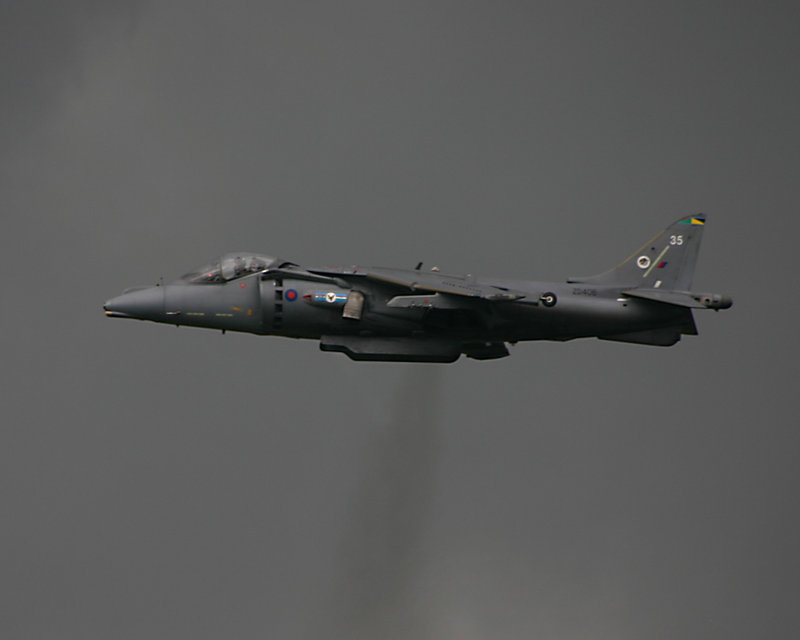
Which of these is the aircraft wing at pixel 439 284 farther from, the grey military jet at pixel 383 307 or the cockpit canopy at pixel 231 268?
the cockpit canopy at pixel 231 268

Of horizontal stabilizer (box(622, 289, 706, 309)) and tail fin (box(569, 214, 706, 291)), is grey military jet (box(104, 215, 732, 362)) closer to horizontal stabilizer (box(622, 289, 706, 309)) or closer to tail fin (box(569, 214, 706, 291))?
horizontal stabilizer (box(622, 289, 706, 309))

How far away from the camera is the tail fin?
1494 inches

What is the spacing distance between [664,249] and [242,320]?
11659mm

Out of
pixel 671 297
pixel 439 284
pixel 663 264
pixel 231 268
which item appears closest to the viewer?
pixel 439 284

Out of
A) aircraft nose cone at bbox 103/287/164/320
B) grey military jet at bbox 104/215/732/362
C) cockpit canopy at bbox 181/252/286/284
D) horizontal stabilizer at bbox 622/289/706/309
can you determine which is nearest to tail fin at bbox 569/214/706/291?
horizontal stabilizer at bbox 622/289/706/309

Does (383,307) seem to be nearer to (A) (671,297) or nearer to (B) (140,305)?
(B) (140,305)

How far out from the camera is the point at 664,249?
38.4m

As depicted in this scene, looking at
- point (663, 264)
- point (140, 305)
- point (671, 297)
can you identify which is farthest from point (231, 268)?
point (663, 264)

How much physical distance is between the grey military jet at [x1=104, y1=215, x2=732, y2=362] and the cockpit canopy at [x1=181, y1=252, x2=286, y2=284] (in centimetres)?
2

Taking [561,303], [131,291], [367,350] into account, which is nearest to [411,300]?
[367,350]

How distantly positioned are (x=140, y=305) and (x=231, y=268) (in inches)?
94.6

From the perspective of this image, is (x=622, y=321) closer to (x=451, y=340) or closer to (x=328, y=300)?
(x=451, y=340)

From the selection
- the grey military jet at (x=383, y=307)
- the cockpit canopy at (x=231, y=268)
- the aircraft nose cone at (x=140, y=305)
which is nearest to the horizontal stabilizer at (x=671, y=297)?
the grey military jet at (x=383, y=307)

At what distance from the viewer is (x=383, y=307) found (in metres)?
34.8
